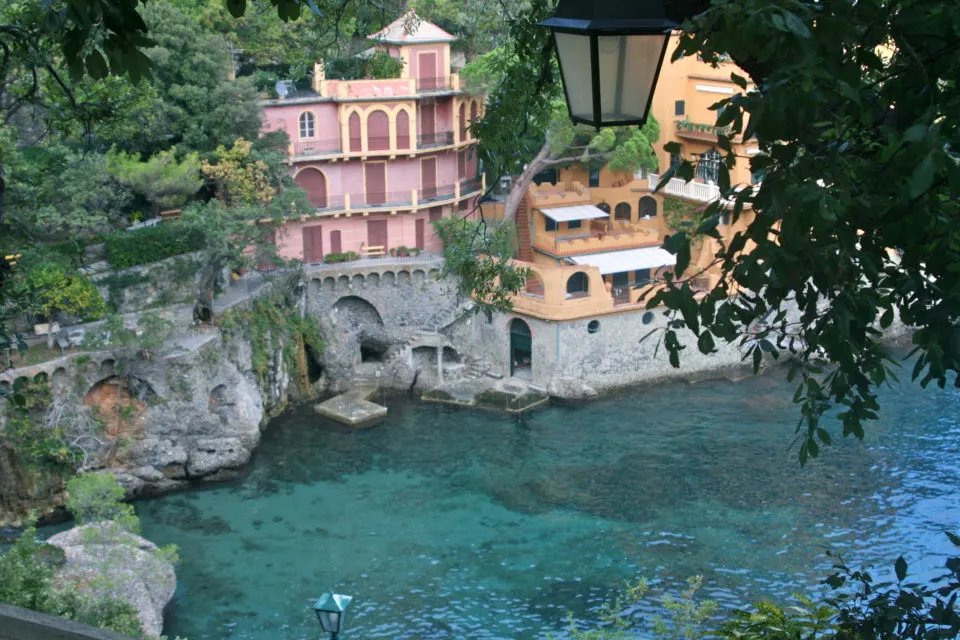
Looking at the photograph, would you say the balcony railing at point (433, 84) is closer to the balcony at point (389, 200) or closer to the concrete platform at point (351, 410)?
the balcony at point (389, 200)

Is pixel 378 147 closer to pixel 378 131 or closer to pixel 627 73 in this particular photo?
pixel 378 131

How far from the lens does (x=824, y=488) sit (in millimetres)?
27516

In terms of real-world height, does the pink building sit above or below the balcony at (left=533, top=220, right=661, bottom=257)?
above

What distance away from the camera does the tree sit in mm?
30406

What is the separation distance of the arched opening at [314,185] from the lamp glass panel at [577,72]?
30.7 m

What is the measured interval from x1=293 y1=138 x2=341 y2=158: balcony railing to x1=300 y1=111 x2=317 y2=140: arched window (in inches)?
7.8

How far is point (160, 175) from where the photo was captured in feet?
101

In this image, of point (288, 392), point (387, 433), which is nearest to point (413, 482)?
point (387, 433)

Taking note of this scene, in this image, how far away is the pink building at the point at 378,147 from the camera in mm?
34656

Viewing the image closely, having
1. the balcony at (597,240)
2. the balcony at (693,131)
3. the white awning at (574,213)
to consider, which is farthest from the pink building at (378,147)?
the balcony at (693,131)

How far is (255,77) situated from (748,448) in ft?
57.8

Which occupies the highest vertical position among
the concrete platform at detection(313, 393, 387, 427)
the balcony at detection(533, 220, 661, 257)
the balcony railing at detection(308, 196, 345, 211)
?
the balcony railing at detection(308, 196, 345, 211)

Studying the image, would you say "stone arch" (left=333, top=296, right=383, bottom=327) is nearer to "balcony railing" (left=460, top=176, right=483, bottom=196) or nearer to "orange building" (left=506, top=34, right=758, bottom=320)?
"orange building" (left=506, top=34, right=758, bottom=320)

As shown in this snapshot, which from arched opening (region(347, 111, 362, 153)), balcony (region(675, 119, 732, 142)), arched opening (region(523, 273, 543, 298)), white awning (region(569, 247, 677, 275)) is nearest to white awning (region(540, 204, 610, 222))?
white awning (region(569, 247, 677, 275))
